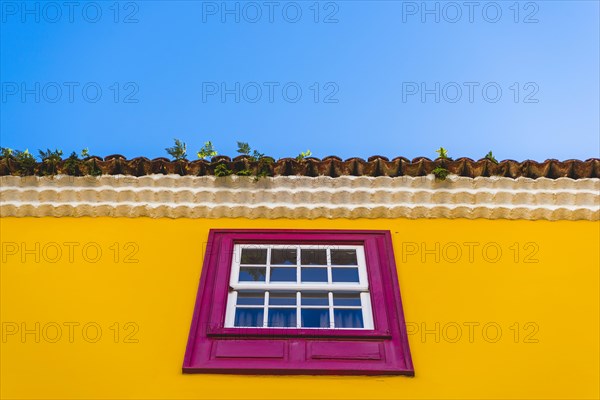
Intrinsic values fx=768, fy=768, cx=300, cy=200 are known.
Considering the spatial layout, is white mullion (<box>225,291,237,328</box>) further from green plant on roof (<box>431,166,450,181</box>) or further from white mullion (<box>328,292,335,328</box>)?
green plant on roof (<box>431,166,450,181</box>)

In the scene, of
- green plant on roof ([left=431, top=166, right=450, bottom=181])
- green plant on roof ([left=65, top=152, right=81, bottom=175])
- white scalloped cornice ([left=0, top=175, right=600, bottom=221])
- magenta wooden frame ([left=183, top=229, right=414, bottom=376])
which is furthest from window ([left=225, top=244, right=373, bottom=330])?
green plant on roof ([left=65, top=152, right=81, bottom=175])

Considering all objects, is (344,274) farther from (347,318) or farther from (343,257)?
(347,318)

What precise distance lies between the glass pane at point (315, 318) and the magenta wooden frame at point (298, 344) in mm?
220

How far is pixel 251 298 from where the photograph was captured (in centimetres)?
598

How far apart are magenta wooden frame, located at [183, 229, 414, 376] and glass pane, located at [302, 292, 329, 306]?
0.36 metres

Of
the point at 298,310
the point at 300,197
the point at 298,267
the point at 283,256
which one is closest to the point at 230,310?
the point at 298,310

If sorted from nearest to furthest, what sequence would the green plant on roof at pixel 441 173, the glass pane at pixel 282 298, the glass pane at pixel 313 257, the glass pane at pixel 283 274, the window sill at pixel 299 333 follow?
the window sill at pixel 299 333
the glass pane at pixel 282 298
the glass pane at pixel 283 274
the glass pane at pixel 313 257
the green plant on roof at pixel 441 173

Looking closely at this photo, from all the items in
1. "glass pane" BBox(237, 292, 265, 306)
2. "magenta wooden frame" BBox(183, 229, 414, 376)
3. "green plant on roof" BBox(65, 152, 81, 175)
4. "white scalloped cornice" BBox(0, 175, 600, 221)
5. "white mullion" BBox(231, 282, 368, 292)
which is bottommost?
"magenta wooden frame" BBox(183, 229, 414, 376)

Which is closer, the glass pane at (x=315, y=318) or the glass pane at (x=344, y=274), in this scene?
the glass pane at (x=315, y=318)

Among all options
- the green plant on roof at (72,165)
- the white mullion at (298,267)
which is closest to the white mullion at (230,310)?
the white mullion at (298,267)

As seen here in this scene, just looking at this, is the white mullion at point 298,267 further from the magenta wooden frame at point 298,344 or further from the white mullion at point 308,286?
the magenta wooden frame at point 298,344

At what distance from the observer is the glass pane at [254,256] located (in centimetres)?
648

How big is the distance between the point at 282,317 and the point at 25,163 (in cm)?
300

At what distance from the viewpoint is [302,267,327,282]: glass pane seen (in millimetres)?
6234
